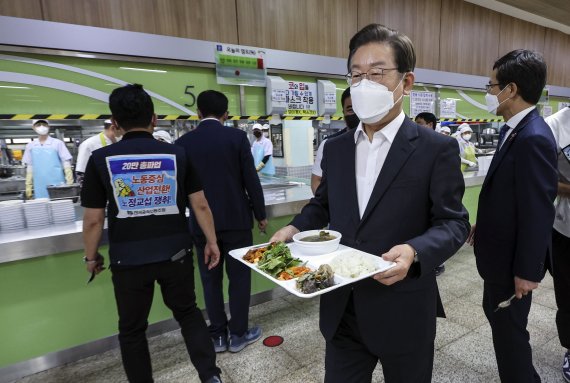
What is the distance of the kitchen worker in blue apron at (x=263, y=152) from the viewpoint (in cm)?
485

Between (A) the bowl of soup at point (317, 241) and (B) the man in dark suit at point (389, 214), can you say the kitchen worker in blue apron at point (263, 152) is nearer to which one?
(A) the bowl of soup at point (317, 241)

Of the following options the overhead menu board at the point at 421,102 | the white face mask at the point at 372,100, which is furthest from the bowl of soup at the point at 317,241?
the overhead menu board at the point at 421,102

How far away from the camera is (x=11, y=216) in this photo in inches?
86.8

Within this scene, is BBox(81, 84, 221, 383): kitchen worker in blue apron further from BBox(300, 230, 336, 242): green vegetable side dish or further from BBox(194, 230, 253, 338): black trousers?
BBox(300, 230, 336, 242): green vegetable side dish

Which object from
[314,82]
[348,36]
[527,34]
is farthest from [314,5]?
[527,34]

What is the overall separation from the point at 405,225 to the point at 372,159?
0.79 ft

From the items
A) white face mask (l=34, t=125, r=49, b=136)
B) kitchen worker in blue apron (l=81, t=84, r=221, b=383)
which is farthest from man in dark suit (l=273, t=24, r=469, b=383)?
white face mask (l=34, t=125, r=49, b=136)

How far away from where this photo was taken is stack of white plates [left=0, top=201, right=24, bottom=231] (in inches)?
85.7

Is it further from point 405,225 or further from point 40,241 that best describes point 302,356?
point 40,241

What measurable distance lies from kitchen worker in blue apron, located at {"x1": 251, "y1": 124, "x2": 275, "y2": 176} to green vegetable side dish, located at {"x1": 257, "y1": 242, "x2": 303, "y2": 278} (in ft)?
11.7

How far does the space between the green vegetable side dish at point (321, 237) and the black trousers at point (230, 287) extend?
1222 millimetres

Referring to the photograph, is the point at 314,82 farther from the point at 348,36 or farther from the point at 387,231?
the point at 387,231

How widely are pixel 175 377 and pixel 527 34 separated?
6526mm

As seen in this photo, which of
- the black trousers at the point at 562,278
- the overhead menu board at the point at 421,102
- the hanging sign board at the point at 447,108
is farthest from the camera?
the hanging sign board at the point at 447,108
